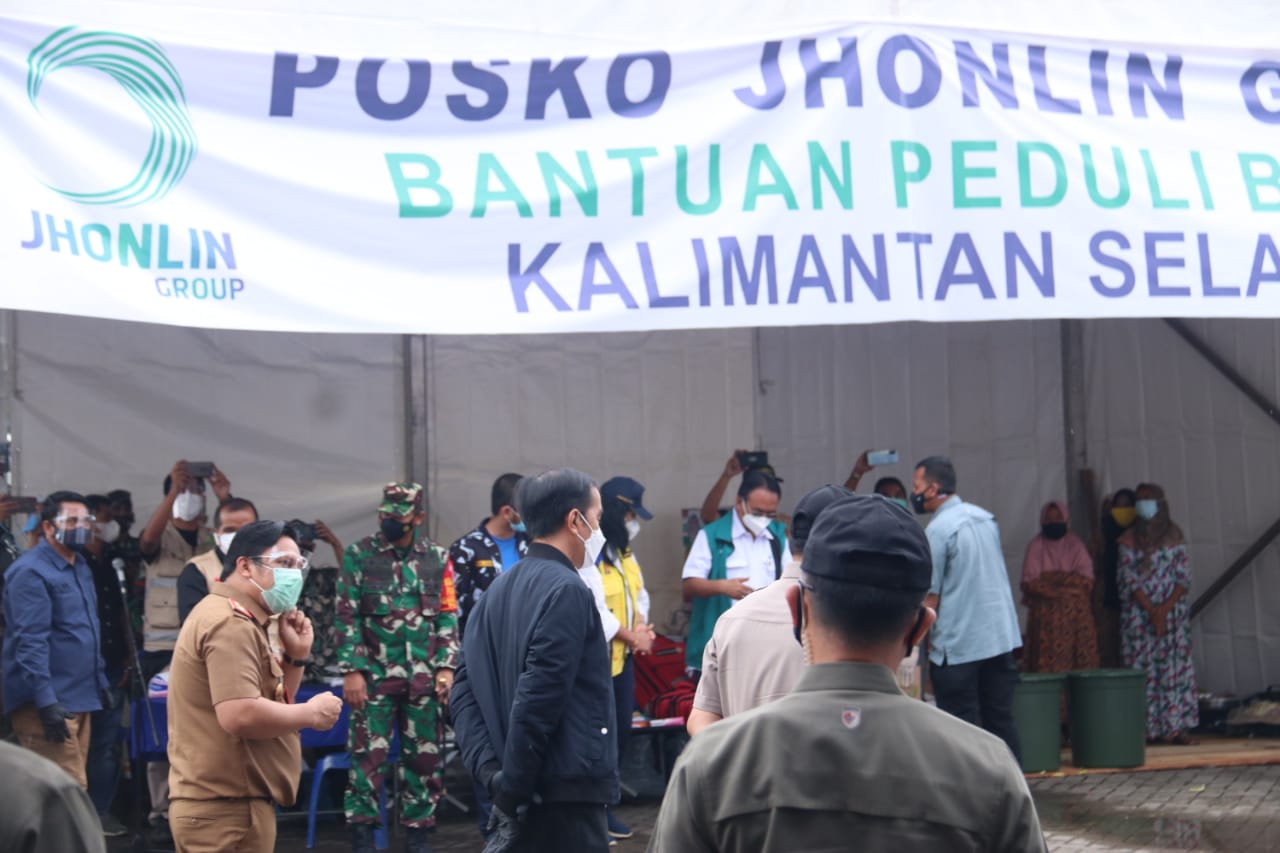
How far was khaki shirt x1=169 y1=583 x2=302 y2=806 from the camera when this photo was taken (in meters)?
4.35

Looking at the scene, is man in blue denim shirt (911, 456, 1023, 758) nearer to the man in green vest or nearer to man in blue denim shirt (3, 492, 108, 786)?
the man in green vest

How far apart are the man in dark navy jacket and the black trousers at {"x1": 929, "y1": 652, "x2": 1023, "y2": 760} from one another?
394 centimetres

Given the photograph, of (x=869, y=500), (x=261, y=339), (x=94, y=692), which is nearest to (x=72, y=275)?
(x=94, y=692)

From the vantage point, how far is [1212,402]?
1133 centimetres

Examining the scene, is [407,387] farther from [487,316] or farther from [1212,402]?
[1212,402]

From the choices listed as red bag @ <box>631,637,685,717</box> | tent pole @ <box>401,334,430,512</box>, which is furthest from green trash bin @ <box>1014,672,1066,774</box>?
tent pole @ <box>401,334,430,512</box>

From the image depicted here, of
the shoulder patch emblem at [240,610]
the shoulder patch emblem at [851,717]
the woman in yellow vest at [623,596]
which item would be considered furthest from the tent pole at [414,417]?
the shoulder patch emblem at [851,717]

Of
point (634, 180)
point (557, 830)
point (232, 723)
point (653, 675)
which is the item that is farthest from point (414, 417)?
point (557, 830)

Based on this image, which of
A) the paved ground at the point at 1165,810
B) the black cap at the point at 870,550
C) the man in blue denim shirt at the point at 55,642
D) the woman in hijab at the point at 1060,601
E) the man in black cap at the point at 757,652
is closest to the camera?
the black cap at the point at 870,550

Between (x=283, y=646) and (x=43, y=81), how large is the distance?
8.54 feet

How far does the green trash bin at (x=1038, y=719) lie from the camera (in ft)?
30.6

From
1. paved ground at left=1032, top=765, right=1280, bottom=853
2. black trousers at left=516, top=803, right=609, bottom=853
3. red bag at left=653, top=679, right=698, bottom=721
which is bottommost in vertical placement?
paved ground at left=1032, top=765, right=1280, bottom=853

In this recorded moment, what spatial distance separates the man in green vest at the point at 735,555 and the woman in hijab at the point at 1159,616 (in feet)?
12.1

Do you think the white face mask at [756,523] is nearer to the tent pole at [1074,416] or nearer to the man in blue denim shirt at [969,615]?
the man in blue denim shirt at [969,615]
